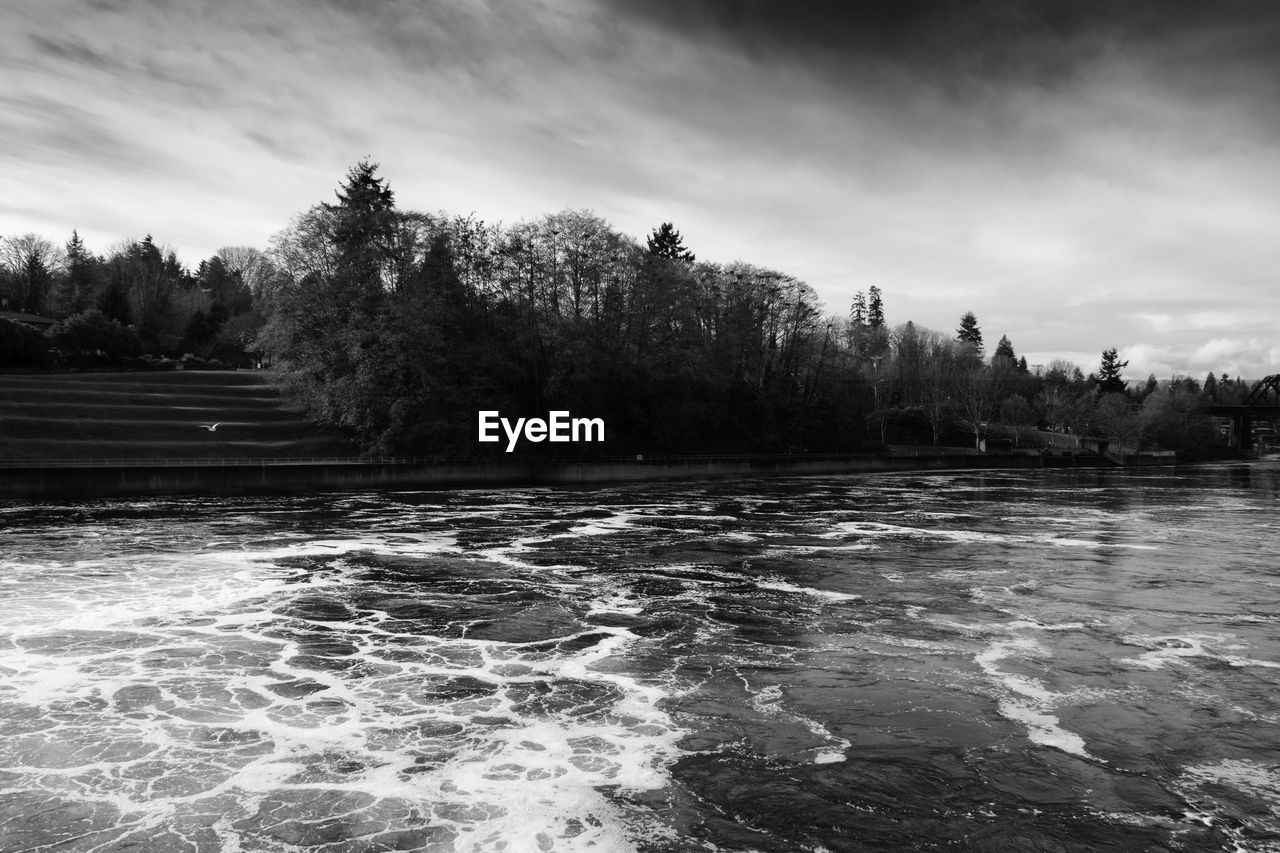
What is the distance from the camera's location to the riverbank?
46688 mm

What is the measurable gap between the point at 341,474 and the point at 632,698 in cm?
4541

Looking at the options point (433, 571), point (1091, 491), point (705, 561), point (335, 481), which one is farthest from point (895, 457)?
point (433, 571)

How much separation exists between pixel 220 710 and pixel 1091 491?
65609mm

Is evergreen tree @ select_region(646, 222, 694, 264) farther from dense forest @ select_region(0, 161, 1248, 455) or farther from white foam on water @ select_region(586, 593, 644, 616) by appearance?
white foam on water @ select_region(586, 593, 644, 616)

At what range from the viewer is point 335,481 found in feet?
180

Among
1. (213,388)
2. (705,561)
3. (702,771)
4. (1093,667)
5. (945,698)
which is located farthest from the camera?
(213,388)

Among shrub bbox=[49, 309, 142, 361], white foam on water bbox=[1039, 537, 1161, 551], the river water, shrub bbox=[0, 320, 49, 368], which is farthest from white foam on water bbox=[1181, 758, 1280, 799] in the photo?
shrub bbox=[49, 309, 142, 361]

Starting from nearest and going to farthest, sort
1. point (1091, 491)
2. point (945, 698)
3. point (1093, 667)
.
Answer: point (945, 698) → point (1093, 667) → point (1091, 491)

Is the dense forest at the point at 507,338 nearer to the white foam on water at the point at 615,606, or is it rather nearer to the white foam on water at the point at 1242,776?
the white foam on water at the point at 615,606

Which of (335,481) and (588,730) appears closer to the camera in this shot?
(588,730)

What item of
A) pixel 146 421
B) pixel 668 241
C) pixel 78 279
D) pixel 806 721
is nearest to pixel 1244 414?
pixel 668 241

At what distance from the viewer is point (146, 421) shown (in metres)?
64.8

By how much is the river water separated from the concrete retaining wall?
63.3ft

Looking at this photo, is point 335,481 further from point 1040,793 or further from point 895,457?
point 895,457
